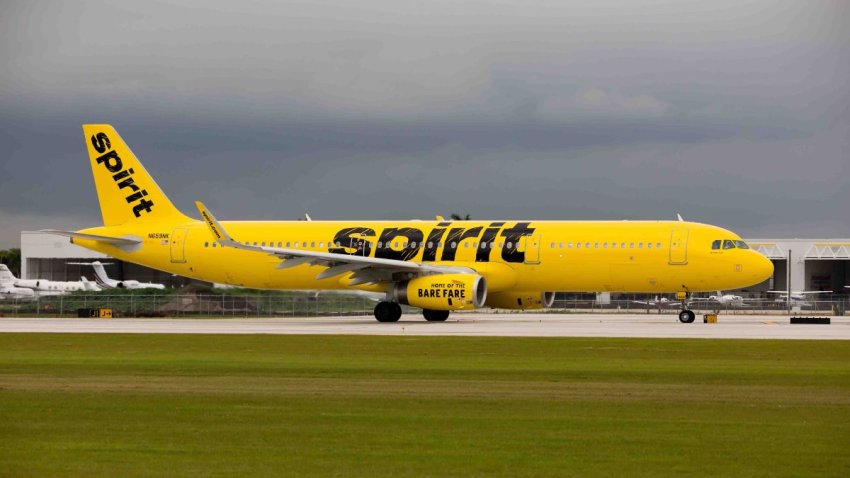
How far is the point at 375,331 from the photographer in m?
41.3

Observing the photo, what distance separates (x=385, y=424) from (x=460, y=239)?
115ft

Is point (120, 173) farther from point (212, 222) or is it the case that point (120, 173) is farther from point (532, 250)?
point (532, 250)

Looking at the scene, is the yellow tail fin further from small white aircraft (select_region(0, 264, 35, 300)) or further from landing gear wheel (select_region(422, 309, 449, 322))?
small white aircraft (select_region(0, 264, 35, 300))

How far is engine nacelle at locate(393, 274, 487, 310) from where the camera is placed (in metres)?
47.1

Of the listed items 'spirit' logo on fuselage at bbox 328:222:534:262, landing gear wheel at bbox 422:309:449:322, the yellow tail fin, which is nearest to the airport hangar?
the yellow tail fin

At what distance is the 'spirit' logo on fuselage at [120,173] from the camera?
56.5m

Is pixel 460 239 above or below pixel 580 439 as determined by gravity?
above

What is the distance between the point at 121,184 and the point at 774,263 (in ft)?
232

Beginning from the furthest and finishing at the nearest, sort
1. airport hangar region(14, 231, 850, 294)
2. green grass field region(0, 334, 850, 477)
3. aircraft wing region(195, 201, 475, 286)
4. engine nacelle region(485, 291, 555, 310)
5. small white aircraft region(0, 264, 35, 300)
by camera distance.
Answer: airport hangar region(14, 231, 850, 294), small white aircraft region(0, 264, 35, 300), engine nacelle region(485, 291, 555, 310), aircraft wing region(195, 201, 475, 286), green grass field region(0, 334, 850, 477)

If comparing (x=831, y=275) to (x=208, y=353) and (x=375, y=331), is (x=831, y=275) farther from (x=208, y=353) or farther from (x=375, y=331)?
(x=208, y=353)

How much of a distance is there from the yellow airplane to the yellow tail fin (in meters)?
0.05

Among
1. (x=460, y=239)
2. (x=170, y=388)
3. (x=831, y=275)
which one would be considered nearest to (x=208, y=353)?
(x=170, y=388)

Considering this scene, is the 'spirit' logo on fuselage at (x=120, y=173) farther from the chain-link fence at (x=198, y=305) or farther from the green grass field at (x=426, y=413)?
the green grass field at (x=426, y=413)

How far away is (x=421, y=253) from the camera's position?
51656mm
